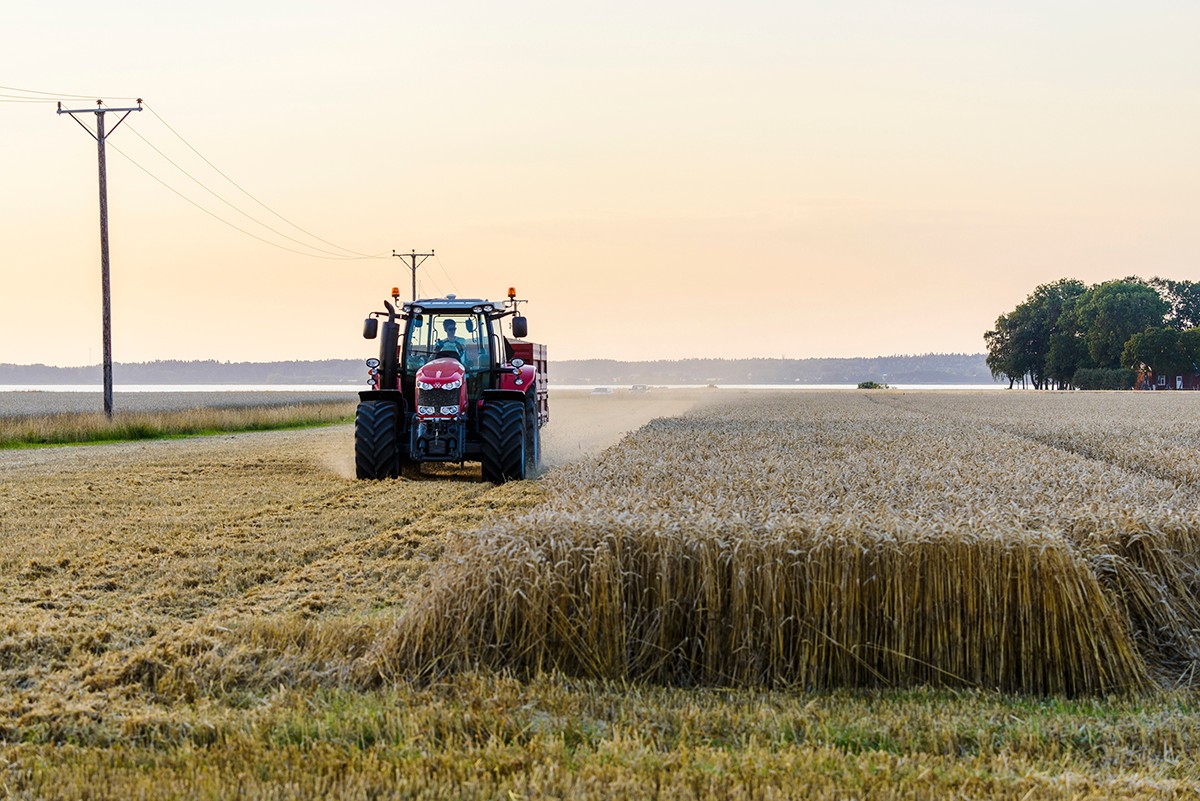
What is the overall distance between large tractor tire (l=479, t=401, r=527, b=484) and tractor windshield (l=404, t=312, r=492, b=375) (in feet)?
4.41

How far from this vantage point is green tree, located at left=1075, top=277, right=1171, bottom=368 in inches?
3903

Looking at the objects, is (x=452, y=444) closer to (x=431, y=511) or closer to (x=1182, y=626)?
(x=431, y=511)

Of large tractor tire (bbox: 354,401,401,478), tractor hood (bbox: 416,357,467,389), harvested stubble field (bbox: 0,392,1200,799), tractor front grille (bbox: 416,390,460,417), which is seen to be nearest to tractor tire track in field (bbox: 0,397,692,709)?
harvested stubble field (bbox: 0,392,1200,799)

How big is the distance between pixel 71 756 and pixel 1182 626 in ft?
22.1

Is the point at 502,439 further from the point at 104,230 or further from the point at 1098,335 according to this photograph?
the point at 1098,335

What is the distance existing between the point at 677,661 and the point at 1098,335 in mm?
103538

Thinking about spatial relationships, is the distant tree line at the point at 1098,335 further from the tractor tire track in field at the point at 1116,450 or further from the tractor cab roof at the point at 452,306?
the tractor cab roof at the point at 452,306

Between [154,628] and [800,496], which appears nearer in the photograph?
[154,628]

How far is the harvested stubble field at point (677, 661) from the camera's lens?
513 cm

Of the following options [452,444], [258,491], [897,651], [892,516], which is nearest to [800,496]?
[892,516]

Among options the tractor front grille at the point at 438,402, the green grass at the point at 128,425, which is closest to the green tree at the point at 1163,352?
the green grass at the point at 128,425

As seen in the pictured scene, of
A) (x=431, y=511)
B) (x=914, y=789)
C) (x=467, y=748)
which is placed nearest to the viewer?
(x=914, y=789)

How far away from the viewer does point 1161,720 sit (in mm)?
5961

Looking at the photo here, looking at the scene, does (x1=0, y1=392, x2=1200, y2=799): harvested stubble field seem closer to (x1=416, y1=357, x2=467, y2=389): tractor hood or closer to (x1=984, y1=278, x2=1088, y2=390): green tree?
(x1=416, y1=357, x2=467, y2=389): tractor hood
